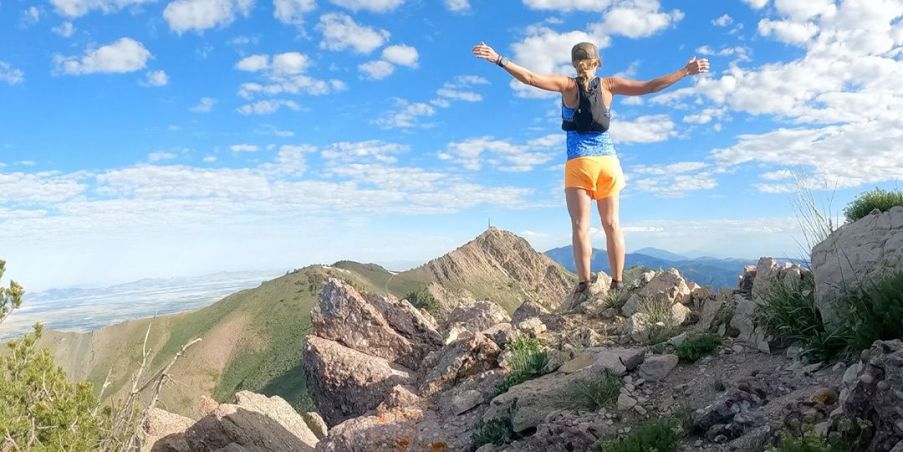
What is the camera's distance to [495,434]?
707 centimetres

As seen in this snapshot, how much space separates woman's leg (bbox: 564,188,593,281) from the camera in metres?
9.19

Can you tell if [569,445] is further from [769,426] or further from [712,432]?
[769,426]

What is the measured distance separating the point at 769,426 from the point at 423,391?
5375 millimetres

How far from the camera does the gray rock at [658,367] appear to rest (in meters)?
7.09

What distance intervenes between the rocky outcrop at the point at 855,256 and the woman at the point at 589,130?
2.99 m

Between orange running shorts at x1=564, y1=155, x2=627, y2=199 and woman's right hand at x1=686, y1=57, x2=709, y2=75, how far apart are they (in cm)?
159

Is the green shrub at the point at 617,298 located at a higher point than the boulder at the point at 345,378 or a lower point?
higher

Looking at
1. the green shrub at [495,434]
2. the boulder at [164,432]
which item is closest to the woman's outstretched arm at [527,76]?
the green shrub at [495,434]

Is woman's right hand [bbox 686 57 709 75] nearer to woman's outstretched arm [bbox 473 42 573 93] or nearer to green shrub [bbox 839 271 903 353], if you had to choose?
woman's outstretched arm [bbox 473 42 573 93]

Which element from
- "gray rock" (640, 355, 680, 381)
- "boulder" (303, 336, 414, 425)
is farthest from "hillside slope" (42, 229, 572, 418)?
"gray rock" (640, 355, 680, 381)

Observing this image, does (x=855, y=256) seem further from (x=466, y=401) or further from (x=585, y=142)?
(x=466, y=401)

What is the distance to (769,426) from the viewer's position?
16.4 ft

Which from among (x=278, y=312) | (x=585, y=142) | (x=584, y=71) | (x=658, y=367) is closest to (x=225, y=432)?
(x=658, y=367)

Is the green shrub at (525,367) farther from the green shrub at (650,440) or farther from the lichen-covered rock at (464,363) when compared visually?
the green shrub at (650,440)
